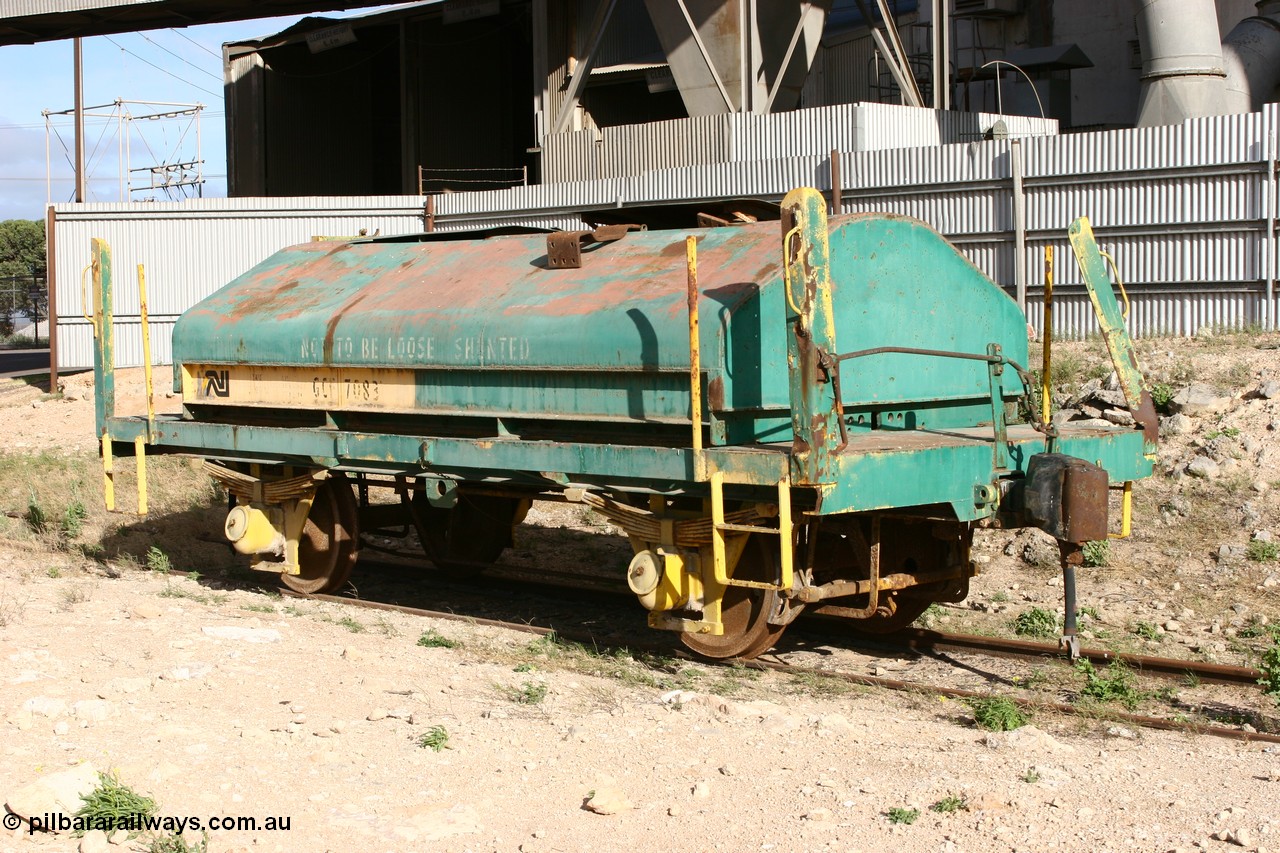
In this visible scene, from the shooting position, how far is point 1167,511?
1111 centimetres

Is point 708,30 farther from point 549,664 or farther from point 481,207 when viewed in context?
point 549,664

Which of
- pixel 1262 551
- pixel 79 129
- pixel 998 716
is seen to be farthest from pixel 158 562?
pixel 79 129

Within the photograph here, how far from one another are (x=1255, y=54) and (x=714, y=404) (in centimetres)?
2153

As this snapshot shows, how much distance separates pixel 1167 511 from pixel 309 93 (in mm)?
31201

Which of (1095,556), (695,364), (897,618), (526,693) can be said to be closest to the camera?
(695,364)

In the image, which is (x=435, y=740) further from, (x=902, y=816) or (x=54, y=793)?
(x=902, y=816)

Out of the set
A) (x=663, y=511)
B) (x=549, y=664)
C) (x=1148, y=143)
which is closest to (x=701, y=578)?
(x=663, y=511)

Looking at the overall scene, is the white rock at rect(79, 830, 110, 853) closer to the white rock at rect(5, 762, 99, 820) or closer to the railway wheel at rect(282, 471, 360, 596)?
the white rock at rect(5, 762, 99, 820)

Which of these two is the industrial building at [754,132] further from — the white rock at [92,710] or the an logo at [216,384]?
the white rock at [92,710]

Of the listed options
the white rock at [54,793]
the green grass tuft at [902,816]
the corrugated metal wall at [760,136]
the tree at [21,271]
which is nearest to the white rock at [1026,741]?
the green grass tuft at [902,816]

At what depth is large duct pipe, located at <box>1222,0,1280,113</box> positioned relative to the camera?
2420cm

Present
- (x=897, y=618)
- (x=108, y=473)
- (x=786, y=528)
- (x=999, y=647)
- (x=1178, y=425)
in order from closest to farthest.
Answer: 1. (x=786, y=528)
2. (x=999, y=647)
3. (x=897, y=618)
4. (x=108, y=473)
5. (x=1178, y=425)

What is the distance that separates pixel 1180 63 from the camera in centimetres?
1869

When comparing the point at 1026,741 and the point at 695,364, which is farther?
the point at 695,364
